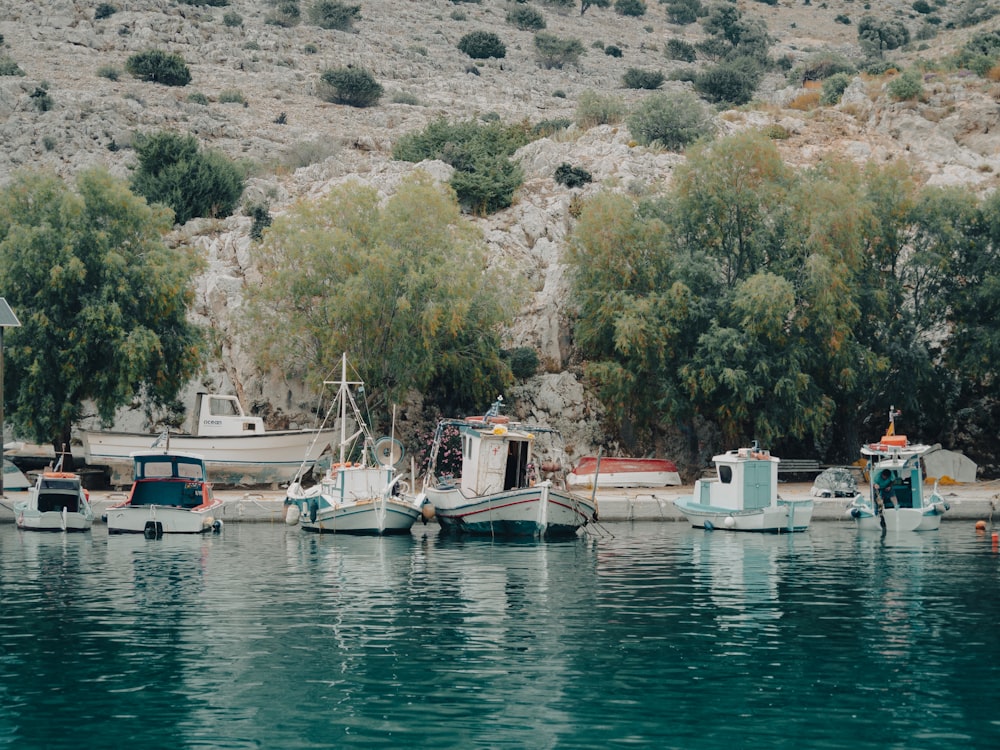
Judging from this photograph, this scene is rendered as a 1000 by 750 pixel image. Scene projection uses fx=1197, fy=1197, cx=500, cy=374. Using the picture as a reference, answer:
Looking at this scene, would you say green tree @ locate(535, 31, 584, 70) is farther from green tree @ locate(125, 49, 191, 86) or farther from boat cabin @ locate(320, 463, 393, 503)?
boat cabin @ locate(320, 463, 393, 503)

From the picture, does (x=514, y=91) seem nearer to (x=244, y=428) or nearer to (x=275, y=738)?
(x=244, y=428)

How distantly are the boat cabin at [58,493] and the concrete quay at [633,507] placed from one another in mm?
2671

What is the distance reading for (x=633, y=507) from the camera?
49.1 m

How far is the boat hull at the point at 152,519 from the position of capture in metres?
43.1

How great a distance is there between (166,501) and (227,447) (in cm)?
943

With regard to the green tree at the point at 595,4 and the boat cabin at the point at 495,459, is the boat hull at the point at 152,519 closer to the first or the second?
the boat cabin at the point at 495,459

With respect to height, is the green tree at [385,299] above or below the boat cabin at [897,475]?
above

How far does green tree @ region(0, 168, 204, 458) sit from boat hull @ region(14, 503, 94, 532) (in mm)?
8989

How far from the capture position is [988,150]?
81.2m

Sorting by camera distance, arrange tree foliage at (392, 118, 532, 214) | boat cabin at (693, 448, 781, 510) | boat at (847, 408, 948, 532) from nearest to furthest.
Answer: boat at (847, 408, 948, 532) < boat cabin at (693, 448, 781, 510) < tree foliage at (392, 118, 532, 214)

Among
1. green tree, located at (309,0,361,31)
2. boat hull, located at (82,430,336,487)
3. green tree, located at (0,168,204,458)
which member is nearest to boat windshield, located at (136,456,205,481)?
green tree, located at (0,168,204,458)

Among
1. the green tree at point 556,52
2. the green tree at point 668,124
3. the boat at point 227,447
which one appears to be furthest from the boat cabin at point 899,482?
the green tree at point 556,52

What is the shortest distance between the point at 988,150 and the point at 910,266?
1080 inches

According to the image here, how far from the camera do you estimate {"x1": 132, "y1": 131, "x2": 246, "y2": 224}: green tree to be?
73.9m
